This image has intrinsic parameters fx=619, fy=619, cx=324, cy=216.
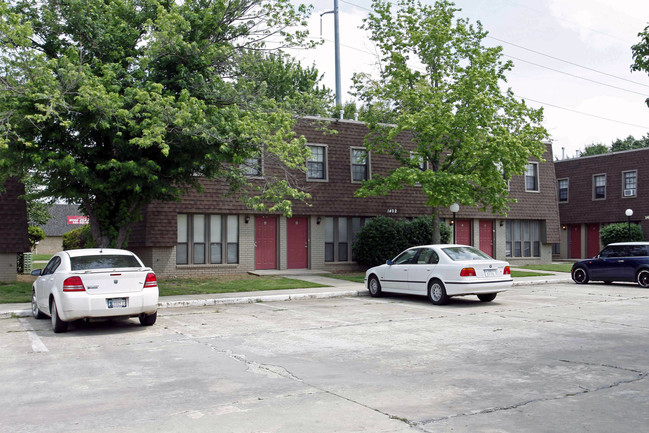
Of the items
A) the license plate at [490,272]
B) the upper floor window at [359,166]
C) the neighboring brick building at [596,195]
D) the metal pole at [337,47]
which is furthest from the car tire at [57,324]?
the neighboring brick building at [596,195]

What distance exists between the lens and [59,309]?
37.0 feet

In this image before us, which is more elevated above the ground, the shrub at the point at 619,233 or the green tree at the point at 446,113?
the green tree at the point at 446,113

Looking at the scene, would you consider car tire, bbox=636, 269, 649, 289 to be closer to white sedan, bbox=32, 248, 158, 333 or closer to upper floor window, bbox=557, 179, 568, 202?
white sedan, bbox=32, 248, 158, 333

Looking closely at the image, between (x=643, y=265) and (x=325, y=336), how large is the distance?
1429 cm

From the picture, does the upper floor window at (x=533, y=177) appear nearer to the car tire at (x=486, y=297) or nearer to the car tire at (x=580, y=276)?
the car tire at (x=580, y=276)

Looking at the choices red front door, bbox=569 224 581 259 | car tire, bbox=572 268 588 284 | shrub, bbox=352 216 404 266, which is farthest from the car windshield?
red front door, bbox=569 224 581 259

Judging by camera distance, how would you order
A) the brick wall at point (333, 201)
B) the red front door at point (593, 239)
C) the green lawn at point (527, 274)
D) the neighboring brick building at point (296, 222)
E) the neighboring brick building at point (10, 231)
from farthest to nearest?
the red front door at point (593, 239) → the green lawn at point (527, 274) → the neighboring brick building at point (296, 222) → the brick wall at point (333, 201) → the neighboring brick building at point (10, 231)

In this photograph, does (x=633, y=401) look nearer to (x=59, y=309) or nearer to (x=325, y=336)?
(x=325, y=336)

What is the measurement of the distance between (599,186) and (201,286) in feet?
95.3

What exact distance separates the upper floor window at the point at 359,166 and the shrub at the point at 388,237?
7.16ft

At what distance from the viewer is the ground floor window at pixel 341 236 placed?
2747 cm

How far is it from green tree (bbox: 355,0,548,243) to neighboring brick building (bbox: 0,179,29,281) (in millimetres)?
12359

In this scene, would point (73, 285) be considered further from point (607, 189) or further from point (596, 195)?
point (596, 195)

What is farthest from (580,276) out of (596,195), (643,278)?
(596,195)
